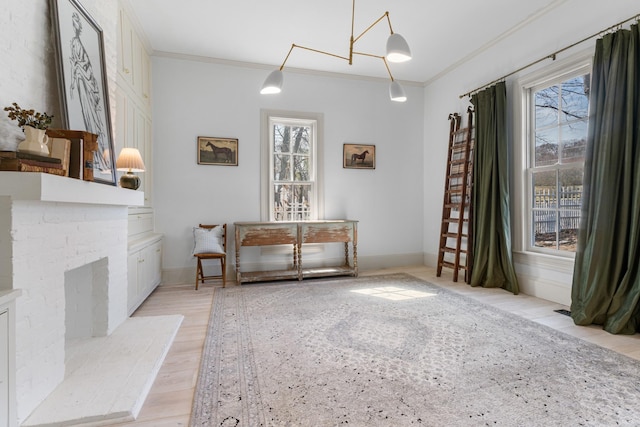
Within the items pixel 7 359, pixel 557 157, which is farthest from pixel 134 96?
pixel 557 157

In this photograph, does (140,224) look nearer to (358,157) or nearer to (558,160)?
(358,157)

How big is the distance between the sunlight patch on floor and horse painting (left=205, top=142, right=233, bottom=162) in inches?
102

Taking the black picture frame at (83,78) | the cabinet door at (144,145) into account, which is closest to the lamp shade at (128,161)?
the black picture frame at (83,78)

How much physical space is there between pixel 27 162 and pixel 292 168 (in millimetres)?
3700

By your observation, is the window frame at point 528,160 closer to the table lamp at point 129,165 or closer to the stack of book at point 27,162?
the table lamp at point 129,165

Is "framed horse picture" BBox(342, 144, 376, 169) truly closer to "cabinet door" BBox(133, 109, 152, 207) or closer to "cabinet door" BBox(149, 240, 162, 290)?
"cabinet door" BBox(133, 109, 152, 207)

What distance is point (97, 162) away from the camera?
2.34m

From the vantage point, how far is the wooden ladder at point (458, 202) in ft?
14.5

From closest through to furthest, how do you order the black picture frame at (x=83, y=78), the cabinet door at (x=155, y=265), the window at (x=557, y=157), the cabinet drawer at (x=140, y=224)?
the black picture frame at (x=83, y=78), the window at (x=557, y=157), the cabinet drawer at (x=140, y=224), the cabinet door at (x=155, y=265)

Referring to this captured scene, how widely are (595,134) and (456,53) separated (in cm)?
231

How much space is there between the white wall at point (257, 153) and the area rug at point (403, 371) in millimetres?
1856

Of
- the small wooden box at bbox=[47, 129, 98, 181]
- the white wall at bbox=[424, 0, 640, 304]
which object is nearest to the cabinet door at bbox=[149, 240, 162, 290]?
the small wooden box at bbox=[47, 129, 98, 181]

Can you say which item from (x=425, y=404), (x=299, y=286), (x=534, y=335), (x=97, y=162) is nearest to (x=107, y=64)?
(x=97, y=162)

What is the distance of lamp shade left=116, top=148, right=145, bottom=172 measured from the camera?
309 cm
